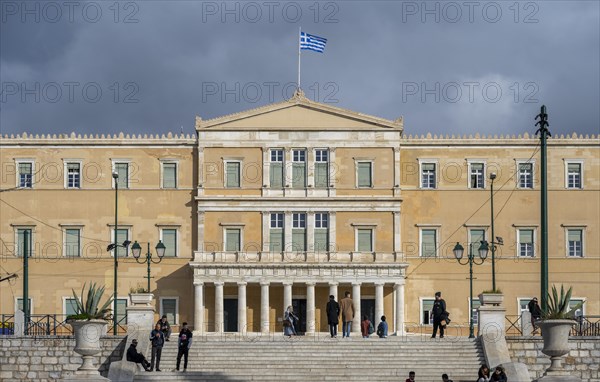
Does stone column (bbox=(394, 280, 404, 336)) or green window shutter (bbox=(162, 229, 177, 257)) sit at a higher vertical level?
green window shutter (bbox=(162, 229, 177, 257))

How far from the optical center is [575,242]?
73.6 m

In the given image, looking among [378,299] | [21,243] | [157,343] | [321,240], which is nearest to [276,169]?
[321,240]

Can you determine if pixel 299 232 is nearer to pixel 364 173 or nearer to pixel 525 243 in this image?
pixel 364 173

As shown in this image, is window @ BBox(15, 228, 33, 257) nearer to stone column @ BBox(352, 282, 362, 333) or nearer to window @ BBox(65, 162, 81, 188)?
window @ BBox(65, 162, 81, 188)

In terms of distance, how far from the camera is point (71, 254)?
73.4 metres

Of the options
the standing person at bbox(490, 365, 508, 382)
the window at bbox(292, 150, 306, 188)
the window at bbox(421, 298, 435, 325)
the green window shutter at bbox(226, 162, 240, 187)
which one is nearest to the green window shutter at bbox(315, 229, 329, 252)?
the window at bbox(292, 150, 306, 188)

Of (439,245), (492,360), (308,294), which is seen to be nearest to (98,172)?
(308,294)

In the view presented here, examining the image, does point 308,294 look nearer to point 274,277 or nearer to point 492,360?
point 274,277

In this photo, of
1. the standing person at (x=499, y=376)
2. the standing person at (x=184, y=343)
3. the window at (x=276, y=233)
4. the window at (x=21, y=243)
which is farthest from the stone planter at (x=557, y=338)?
the window at (x=21, y=243)

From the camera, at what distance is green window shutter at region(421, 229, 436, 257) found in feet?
240

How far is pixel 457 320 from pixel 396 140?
9675 mm

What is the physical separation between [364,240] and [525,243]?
8.41 m

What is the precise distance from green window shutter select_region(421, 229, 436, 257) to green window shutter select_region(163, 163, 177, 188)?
43.1ft

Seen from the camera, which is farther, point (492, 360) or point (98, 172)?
point (98, 172)
